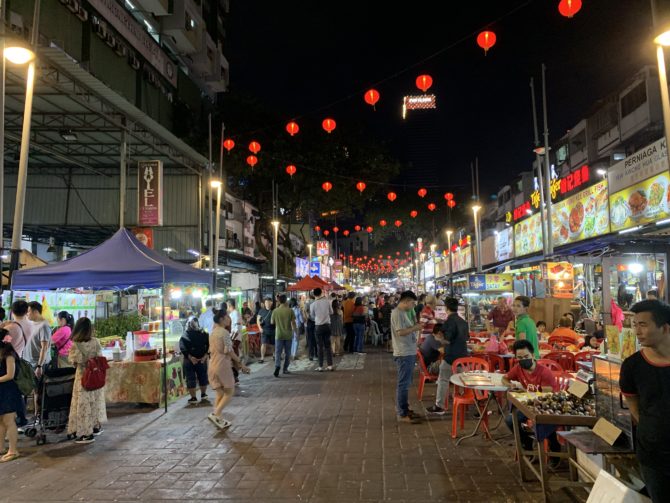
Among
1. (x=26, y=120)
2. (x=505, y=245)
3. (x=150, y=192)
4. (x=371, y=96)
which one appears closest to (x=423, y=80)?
(x=371, y=96)

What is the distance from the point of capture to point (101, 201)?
2080 centimetres

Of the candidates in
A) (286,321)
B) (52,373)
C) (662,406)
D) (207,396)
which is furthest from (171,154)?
(662,406)

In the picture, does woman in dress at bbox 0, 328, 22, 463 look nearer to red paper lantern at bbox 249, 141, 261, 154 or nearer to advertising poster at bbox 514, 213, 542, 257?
red paper lantern at bbox 249, 141, 261, 154

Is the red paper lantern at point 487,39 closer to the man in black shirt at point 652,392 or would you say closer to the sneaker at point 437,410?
the sneaker at point 437,410

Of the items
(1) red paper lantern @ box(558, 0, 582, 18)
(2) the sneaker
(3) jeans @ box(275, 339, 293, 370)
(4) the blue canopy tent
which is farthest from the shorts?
(1) red paper lantern @ box(558, 0, 582, 18)

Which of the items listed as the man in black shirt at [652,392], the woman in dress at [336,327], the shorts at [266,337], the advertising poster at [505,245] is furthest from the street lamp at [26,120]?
the advertising poster at [505,245]

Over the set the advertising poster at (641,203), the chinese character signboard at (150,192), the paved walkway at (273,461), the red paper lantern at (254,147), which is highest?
the red paper lantern at (254,147)

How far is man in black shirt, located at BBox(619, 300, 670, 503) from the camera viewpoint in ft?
9.00

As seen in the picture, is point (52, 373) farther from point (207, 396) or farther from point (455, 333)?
point (455, 333)

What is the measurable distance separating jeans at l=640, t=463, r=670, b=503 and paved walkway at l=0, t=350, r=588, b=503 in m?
2.00

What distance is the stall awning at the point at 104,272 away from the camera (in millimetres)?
8273

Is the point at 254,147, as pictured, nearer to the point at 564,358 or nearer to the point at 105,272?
the point at 105,272

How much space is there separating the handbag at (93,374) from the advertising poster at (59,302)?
4.17 meters

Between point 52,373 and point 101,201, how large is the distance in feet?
50.0
